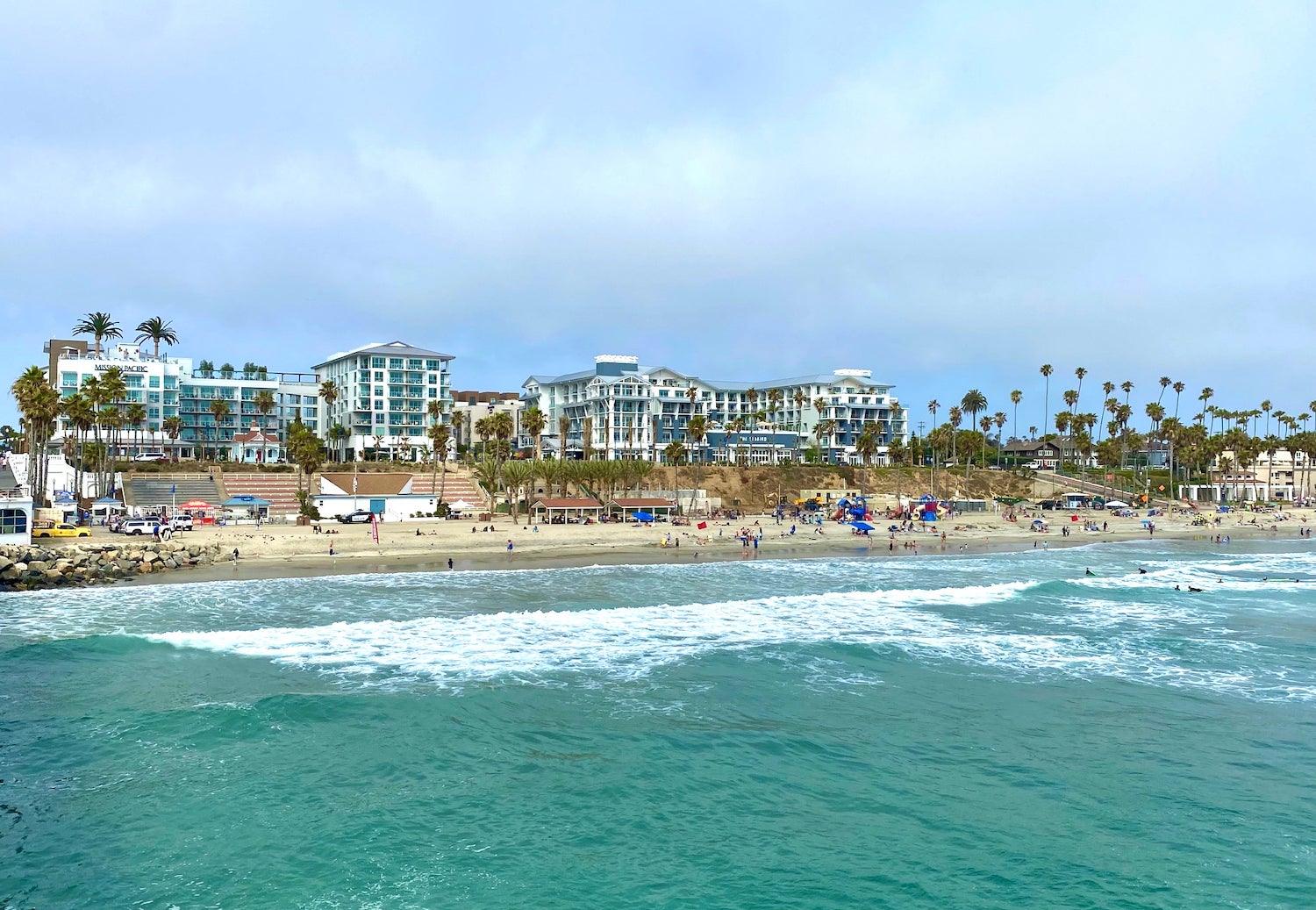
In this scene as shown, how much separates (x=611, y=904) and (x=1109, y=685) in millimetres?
17441

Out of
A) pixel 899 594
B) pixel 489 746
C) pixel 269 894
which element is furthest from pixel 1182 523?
pixel 269 894

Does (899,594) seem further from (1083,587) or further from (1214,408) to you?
(1214,408)

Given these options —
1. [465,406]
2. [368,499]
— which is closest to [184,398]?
[465,406]

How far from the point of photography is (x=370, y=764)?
1936 centimetres

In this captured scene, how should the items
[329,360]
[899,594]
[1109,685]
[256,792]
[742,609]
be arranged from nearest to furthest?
[256,792] → [1109,685] → [742,609] → [899,594] → [329,360]

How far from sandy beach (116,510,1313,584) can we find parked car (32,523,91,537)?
19.6 feet

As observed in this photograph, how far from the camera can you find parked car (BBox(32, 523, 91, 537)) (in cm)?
5357

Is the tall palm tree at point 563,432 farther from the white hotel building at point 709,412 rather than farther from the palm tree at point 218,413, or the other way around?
the palm tree at point 218,413

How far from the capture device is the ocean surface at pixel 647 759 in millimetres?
14891

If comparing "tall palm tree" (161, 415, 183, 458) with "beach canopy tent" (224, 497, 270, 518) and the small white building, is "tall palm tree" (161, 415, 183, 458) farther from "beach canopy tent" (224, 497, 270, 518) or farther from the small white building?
"beach canopy tent" (224, 497, 270, 518)

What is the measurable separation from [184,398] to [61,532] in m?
62.3

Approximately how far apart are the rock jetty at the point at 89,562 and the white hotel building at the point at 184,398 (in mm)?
51647

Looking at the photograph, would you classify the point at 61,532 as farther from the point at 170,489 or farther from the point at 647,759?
the point at 647,759

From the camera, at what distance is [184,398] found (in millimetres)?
111688
